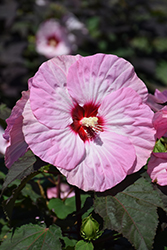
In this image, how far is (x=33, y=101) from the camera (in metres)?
0.81

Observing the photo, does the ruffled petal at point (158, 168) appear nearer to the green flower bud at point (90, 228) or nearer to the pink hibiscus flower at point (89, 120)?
the pink hibiscus flower at point (89, 120)

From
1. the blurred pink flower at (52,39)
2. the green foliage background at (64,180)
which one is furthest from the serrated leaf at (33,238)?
the blurred pink flower at (52,39)

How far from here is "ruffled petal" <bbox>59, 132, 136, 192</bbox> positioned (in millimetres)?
796

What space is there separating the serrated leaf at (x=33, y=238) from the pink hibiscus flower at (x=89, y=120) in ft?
0.62

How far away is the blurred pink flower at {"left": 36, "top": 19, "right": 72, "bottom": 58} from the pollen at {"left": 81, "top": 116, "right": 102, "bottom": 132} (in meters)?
2.84

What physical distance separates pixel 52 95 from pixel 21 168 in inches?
7.9

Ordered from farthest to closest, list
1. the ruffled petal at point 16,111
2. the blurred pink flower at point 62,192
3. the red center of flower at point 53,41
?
the red center of flower at point 53,41, the blurred pink flower at point 62,192, the ruffled petal at point 16,111

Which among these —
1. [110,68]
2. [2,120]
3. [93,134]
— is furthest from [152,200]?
[2,120]

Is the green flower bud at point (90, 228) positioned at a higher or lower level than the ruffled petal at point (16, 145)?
lower

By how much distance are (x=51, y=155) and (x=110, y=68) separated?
28 centimetres

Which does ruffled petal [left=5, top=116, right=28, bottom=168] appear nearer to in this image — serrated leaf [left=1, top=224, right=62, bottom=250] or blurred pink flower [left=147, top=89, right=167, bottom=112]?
serrated leaf [left=1, top=224, right=62, bottom=250]

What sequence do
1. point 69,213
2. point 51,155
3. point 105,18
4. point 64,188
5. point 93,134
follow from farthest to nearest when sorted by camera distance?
1. point 105,18
2. point 64,188
3. point 69,213
4. point 93,134
5. point 51,155

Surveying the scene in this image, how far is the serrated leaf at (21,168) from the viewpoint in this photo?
32.0 inches

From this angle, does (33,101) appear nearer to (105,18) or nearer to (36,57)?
(36,57)
